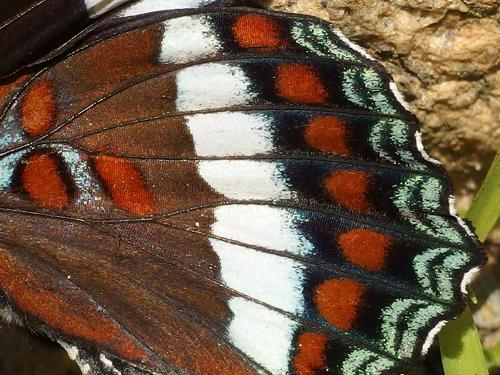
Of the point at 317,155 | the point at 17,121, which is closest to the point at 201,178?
the point at 317,155

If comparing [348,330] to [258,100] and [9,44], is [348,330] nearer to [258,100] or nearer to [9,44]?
[258,100]

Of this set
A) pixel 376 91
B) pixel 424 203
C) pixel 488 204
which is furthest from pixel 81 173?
pixel 488 204

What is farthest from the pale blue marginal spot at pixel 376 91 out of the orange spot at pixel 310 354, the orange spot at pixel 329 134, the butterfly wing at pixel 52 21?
the orange spot at pixel 310 354

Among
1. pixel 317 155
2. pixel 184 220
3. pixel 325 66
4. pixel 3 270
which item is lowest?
pixel 3 270

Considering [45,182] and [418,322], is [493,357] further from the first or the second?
[45,182]

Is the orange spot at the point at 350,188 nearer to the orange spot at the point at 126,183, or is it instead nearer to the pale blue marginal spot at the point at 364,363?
the pale blue marginal spot at the point at 364,363

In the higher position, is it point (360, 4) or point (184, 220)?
point (360, 4)
